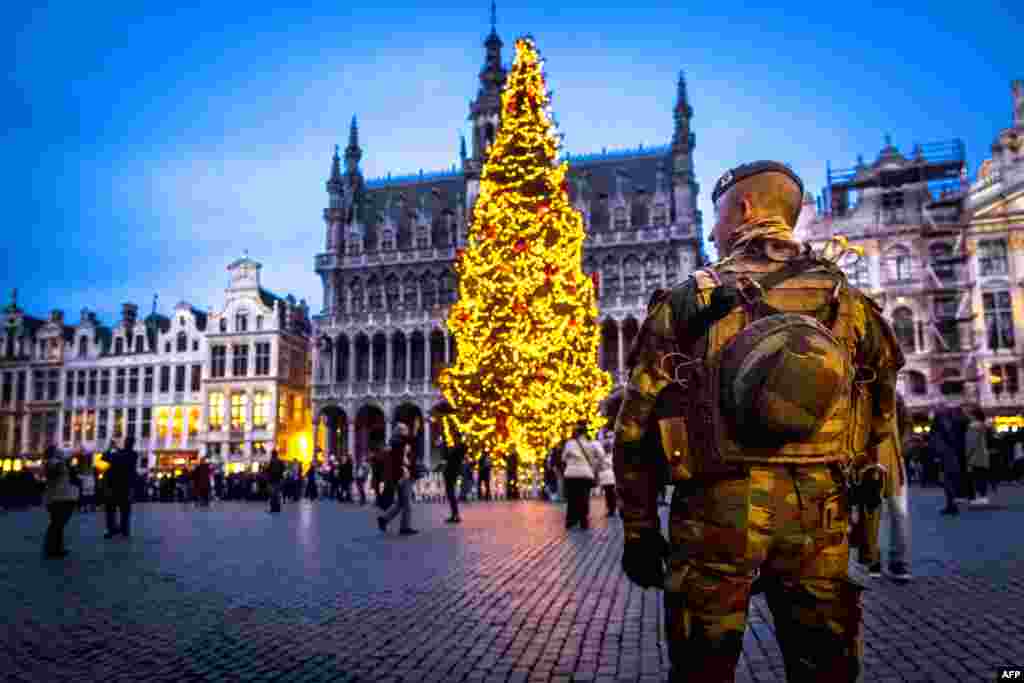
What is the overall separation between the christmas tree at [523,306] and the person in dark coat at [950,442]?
32.8ft

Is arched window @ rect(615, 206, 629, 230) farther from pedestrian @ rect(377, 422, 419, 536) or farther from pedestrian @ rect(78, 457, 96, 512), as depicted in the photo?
pedestrian @ rect(377, 422, 419, 536)

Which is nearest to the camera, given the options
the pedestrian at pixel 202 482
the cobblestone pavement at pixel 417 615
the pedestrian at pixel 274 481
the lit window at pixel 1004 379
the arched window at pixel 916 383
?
the cobblestone pavement at pixel 417 615

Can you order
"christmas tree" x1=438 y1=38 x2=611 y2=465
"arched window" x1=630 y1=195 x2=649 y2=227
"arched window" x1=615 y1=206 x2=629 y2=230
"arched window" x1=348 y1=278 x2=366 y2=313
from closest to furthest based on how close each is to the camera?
"christmas tree" x1=438 y1=38 x2=611 y2=465, "arched window" x1=615 y1=206 x2=629 y2=230, "arched window" x1=630 y1=195 x2=649 y2=227, "arched window" x1=348 y1=278 x2=366 y2=313

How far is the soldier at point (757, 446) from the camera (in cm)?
214

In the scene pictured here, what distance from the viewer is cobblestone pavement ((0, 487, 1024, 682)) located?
4246 millimetres

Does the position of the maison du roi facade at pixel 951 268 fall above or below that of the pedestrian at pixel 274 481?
above

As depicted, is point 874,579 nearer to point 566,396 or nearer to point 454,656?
point 454,656

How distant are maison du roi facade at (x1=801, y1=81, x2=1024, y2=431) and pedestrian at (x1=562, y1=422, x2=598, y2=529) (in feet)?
95.7

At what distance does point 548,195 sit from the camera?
75.0ft

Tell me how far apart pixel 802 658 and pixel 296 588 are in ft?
18.8

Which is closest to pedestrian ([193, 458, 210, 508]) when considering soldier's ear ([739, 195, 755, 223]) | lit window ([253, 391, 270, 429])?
lit window ([253, 391, 270, 429])

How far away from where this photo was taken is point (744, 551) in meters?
2.15

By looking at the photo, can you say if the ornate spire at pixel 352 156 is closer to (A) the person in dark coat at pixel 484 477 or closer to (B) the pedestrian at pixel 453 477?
(A) the person in dark coat at pixel 484 477

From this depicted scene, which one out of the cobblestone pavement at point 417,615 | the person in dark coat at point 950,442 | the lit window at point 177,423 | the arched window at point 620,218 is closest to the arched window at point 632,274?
the arched window at point 620,218
